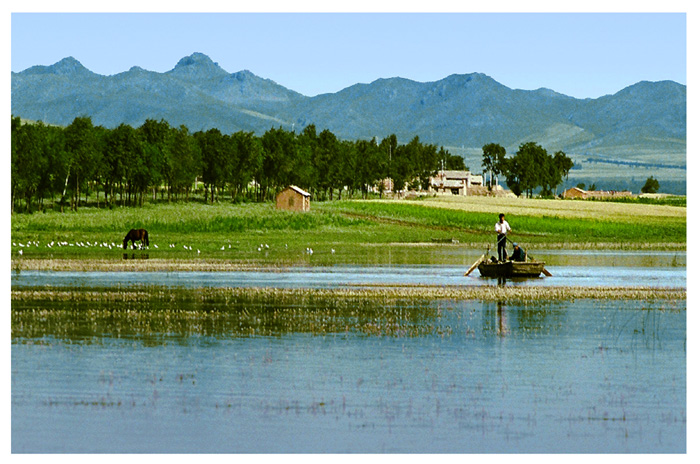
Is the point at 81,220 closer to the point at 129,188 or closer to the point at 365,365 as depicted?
the point at 129,188

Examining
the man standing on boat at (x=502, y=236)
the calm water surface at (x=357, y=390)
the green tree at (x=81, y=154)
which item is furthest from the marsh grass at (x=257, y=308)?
the green tree at (x=81, y=154)

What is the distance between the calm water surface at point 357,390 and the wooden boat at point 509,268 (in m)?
20.0

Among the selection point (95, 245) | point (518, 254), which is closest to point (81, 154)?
point (95, 245)

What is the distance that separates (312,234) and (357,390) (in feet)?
277

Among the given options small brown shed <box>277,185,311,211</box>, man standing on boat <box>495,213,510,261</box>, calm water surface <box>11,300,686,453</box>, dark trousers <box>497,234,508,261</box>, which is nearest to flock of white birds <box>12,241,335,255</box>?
dark trousers <box>497,234,508,261</box>

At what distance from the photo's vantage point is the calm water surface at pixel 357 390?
2130cm

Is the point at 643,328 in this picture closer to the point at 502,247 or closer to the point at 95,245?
the point at 502,247

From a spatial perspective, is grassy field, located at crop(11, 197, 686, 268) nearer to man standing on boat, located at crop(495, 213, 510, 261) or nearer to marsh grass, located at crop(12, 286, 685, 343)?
man standing on boat, located at crop(495, 213, 510, 261)

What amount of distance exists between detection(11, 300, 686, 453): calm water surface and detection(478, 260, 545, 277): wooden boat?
20020 millimetres

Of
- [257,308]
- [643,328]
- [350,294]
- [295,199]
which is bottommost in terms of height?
[643,328]

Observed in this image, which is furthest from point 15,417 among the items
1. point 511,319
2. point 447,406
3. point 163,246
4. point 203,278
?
point 163,246

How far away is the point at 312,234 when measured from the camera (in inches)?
4316

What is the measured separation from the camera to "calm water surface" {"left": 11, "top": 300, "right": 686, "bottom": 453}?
21.3 meters

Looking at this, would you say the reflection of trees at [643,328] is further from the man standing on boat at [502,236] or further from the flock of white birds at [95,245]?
the flock of white birds at [95,245]
